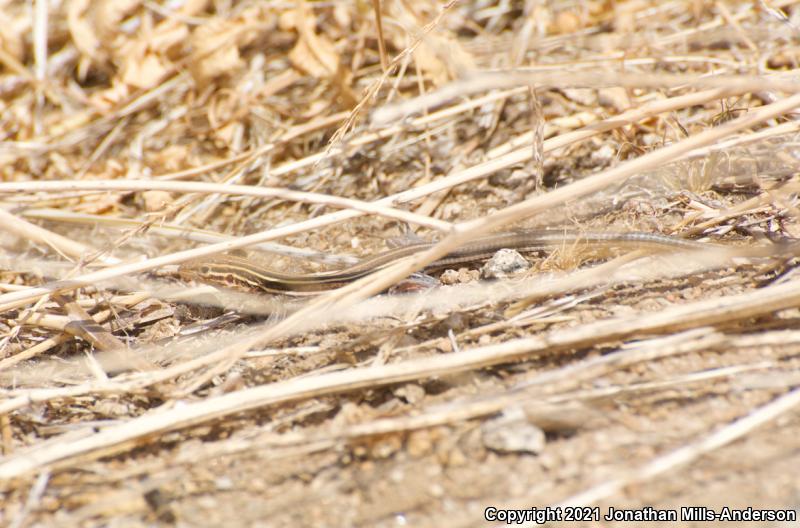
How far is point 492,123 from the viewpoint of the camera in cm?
461

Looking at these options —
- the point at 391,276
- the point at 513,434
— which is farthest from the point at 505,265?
the point at 513,434

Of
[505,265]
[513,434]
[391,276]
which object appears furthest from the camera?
[505,265]

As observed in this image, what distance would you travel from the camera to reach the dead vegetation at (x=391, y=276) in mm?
2316

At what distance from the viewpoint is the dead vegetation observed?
2.32 metres

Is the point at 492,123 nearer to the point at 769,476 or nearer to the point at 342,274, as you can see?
the point at 342,274

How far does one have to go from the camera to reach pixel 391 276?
259 cm

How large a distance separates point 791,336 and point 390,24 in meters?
3.74

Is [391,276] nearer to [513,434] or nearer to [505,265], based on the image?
[513,434]

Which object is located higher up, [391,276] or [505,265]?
[391,276]

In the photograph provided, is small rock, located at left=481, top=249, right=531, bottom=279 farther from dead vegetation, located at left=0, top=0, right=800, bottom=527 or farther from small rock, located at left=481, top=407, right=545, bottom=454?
small rock, located at left=481, top=407, right=545, bottom=454

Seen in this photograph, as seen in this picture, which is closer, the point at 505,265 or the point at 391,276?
the point at 391,276

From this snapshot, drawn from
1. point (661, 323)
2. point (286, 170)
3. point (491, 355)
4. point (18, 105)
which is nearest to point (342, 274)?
point (286, 170)

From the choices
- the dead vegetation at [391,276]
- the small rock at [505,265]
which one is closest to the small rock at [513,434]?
the dead vegetation at [391,276]

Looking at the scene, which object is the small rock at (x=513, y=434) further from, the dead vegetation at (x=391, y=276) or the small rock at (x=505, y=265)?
the small rock at (x=505, y=265)
